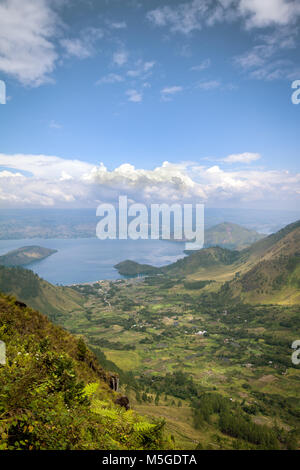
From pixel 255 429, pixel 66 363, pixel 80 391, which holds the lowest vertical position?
pixel 255 429

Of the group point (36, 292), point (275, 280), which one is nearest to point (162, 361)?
point (36, 292)

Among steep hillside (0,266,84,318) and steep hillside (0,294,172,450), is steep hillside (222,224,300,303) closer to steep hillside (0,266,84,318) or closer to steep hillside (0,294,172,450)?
steep hillside (0,266,84,318)

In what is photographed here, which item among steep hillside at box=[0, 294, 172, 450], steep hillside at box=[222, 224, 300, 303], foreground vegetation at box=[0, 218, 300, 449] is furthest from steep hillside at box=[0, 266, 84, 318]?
steep hillside at box=[0, 294, 172, 450]

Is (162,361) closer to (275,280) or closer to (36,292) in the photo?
(36,292)

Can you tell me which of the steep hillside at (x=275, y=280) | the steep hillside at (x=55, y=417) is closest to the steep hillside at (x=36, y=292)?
the steep hillside at (x=275, y=280)

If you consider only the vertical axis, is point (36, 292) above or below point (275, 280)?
below

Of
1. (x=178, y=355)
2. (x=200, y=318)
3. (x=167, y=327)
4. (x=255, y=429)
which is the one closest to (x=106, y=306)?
(x=167, y=327)
